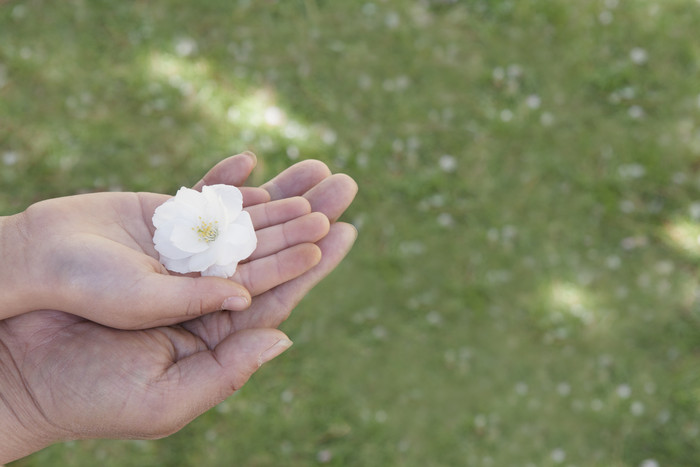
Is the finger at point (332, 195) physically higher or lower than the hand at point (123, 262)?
lower

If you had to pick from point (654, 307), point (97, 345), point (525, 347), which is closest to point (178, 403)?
point (97, 345)

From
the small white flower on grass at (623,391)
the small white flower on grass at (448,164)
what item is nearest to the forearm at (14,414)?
the small white flower on grass at (448,164)

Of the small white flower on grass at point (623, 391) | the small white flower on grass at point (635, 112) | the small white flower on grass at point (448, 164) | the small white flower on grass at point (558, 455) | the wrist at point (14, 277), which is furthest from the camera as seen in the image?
the small white flower on grass at point (635, 112)

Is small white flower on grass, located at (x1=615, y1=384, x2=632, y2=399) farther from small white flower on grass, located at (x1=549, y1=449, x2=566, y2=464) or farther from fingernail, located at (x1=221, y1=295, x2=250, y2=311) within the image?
fingernail, located at (x1=221, y1=295, x2=250, y2=311)

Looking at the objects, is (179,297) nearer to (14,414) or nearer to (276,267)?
(276,267)

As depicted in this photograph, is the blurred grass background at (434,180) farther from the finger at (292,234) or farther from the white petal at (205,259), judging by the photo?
the white petal at (205,259)

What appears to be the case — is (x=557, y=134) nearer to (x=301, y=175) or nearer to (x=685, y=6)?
(x=685, y=6)

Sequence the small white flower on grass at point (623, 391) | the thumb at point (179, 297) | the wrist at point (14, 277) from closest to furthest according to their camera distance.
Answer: the thumb at point (179, 297) < the wrist at point (14, 277) < the small white flower on grass at point (623, 391)

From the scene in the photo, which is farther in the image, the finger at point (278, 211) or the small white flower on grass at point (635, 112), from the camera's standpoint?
the small white flower on grass at point (635, 112)
